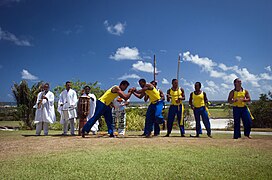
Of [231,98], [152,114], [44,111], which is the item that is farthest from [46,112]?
[231,98]

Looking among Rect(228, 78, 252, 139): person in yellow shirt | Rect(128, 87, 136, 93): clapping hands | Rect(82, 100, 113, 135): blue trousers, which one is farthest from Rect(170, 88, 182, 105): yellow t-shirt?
Rect(82, 100, 113, 135): blue trousers

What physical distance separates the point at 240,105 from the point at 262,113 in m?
13.3

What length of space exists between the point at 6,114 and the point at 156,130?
28017 millimetres

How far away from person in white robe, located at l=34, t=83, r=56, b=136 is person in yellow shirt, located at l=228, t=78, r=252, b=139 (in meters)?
7.40

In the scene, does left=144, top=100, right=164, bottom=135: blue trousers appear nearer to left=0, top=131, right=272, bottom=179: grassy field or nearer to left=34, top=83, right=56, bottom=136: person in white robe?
left=0, top=131, right=272, bottom=179: grassy field

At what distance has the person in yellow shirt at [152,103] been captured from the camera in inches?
399

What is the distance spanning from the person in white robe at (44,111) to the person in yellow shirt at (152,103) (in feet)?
13.4

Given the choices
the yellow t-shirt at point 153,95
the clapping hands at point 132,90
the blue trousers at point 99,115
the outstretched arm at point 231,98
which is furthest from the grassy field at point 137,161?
the clapping hands at point 132,90

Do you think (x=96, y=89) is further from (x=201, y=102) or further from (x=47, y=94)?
(x=201, y=102)

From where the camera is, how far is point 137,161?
18.8ft

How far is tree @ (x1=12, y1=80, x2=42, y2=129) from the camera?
2058cm

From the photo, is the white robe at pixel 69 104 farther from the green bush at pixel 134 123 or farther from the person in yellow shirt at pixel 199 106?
the green bush at pixel 134 123

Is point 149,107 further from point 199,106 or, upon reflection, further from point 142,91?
point 199,106

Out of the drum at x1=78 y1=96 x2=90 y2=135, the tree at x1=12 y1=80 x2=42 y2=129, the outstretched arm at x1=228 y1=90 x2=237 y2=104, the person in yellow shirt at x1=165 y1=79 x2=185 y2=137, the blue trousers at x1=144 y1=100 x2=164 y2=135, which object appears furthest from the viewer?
the tree at x1=12 y1=80 x2=42 y2=129
